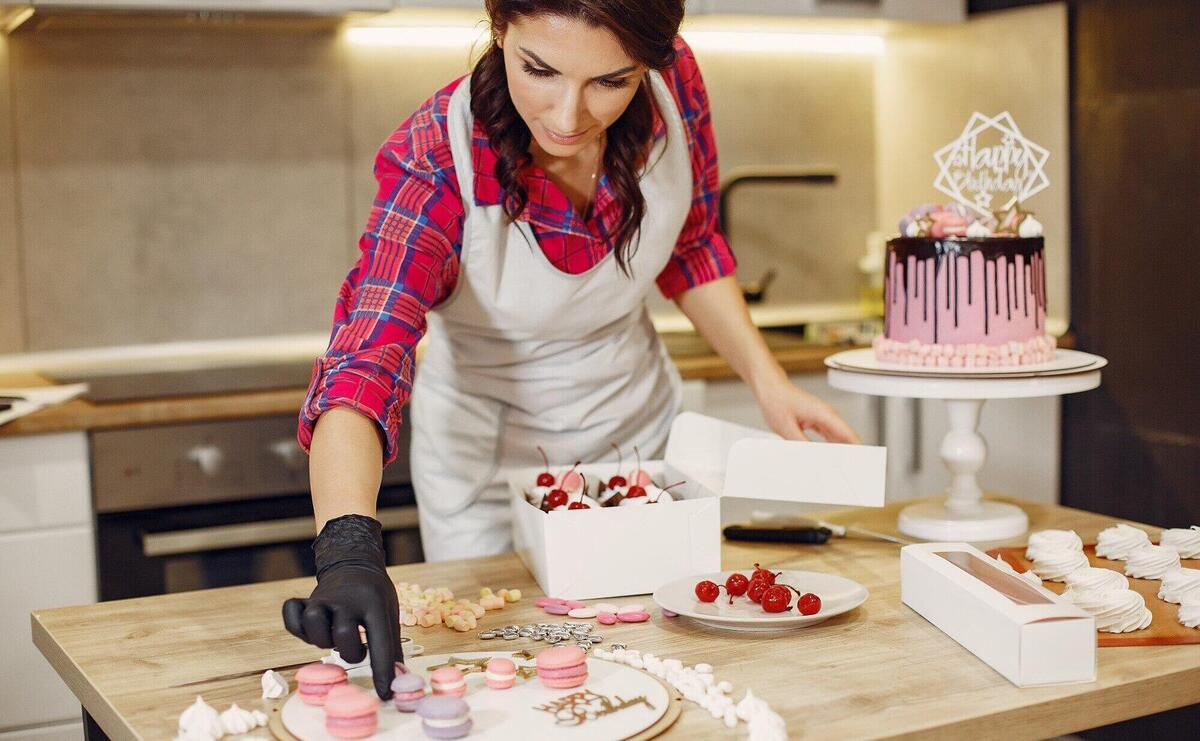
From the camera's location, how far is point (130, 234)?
2.54 metres

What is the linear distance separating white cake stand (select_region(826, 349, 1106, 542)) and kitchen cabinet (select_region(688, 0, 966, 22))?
47.4 inches

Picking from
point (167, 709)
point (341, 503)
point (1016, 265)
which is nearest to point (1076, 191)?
point (1016, 265)

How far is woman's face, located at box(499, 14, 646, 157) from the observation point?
121cm

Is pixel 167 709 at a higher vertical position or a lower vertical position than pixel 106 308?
lower

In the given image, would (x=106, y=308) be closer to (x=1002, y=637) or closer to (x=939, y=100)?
(x=939, y=100)

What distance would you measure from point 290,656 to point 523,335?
0.58m

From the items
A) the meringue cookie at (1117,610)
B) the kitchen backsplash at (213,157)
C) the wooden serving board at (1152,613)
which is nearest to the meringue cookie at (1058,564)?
the wooden serving board at (1152,613)

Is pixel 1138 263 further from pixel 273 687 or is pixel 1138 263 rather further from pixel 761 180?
pixel 273 687

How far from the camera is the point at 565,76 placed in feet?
4.03

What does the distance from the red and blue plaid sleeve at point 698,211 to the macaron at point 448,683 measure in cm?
85

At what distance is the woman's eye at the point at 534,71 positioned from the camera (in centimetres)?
124

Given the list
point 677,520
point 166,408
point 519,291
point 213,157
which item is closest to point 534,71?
point 519,291

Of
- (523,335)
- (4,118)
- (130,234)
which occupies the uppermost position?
(4,118)

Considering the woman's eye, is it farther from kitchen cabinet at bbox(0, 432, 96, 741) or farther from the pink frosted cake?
kitchen cabinet at bbox(0, 432, 96, 741)
